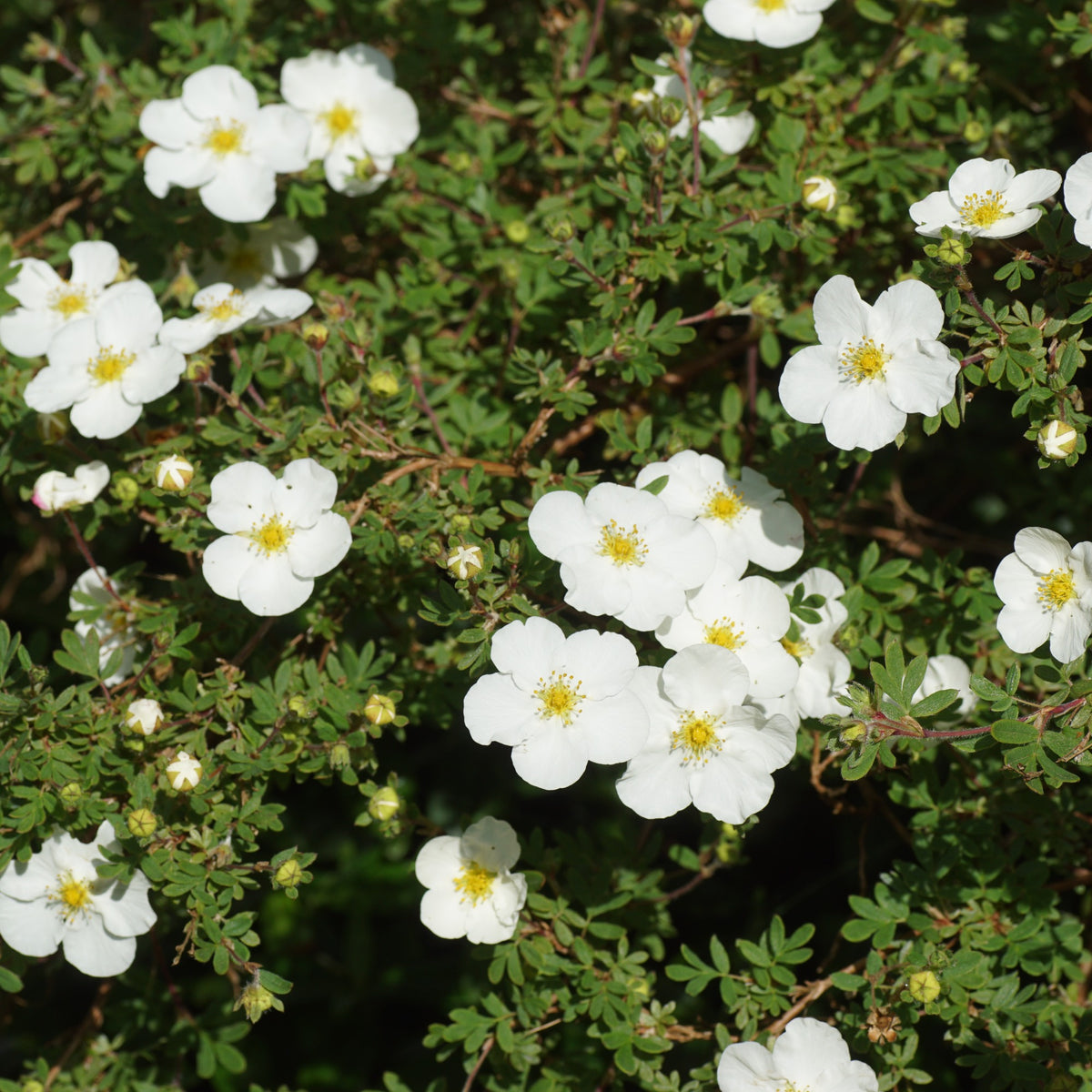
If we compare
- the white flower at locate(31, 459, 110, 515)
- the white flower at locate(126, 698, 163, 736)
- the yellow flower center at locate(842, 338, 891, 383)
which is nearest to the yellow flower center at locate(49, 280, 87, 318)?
the white flower at locate(31, 459, 110, 515)

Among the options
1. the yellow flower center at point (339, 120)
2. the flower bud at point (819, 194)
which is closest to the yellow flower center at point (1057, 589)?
the flower bud at point (819, 194)

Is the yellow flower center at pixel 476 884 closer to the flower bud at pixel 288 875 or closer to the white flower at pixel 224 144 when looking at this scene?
the flower bud at pixel 288 875

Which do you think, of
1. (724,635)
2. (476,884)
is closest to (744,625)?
(724,635)

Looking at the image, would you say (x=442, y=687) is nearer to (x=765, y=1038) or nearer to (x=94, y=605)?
(x=94, y=605)

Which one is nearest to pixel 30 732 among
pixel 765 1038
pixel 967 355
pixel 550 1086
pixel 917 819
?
pixel 550 1086

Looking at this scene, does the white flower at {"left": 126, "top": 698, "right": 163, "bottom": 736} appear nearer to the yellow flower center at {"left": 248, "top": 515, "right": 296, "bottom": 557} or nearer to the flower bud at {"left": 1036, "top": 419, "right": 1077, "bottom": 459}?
the yellow flower center at {"left": 248, "top": 515, "right": 296, "bottom": 557}

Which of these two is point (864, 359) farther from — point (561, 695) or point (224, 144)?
point (224, 144)

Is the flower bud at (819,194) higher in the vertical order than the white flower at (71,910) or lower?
higher
